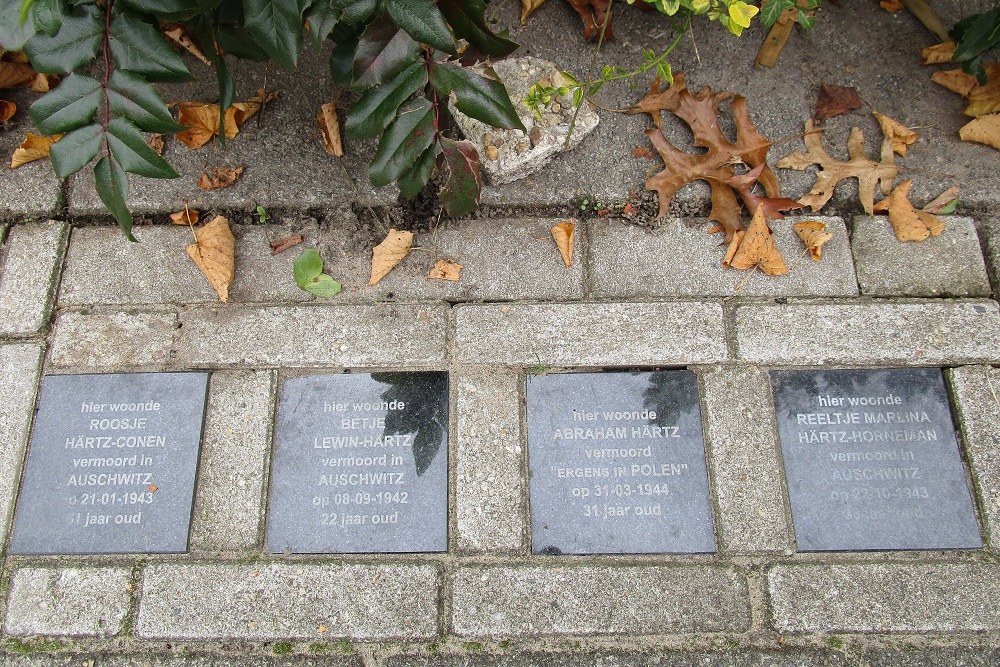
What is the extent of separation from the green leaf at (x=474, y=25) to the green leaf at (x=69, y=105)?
88 cm

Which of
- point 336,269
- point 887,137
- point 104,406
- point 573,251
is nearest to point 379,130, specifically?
point 336,269

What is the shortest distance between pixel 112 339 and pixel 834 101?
2688mm

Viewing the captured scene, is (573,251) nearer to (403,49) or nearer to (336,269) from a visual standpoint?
(336,269)

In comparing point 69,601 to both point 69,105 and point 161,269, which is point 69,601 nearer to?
point 161,269

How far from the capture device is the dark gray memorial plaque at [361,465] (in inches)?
79.5

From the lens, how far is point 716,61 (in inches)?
98.7

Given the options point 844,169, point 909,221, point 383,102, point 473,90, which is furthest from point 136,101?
point 909,221

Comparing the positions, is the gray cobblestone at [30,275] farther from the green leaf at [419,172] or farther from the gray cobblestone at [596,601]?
the gray cobblestone at [596,601]

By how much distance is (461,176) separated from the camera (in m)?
1.95

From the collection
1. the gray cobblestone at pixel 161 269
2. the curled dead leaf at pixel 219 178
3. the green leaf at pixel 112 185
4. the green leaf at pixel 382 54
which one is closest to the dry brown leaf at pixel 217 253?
the gray cobblestone at pixel 161 269

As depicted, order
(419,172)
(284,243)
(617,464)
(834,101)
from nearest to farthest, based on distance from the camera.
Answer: (419,172), (617,464), (284,243), (834,101)

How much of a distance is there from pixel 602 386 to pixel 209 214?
150 cm

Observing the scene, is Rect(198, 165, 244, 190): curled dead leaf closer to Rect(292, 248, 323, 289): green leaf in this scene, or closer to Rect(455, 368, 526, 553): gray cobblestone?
Rect(292, 248, 323, 289): green leaf

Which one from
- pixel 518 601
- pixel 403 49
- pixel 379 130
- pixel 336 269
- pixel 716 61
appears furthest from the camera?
pixel 716 61
